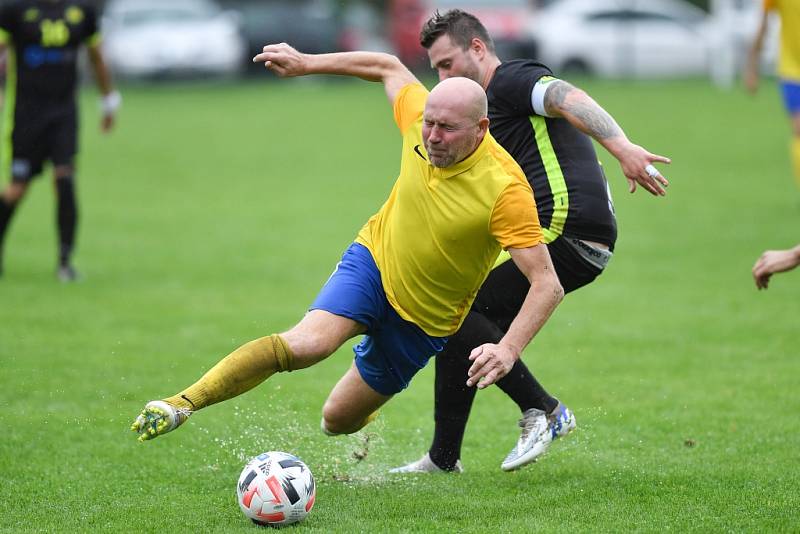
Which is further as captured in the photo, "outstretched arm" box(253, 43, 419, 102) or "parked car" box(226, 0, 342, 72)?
"parked car" box(226, 0, 342, 72)

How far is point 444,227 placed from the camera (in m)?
5.05

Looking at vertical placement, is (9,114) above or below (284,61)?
below

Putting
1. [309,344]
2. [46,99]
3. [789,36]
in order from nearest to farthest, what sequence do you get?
[309,344]
[46,99]
[789,36]

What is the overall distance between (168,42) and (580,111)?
79.9 feet

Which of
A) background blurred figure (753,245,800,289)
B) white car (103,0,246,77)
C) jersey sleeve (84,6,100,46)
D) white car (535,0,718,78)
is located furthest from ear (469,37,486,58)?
white car (103,0,246,77)

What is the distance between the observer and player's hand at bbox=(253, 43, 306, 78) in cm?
546

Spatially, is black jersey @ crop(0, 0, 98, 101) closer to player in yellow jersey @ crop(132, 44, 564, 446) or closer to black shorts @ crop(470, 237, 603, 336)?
player in yellow jersey @ crop(132, 44, 564, 446)

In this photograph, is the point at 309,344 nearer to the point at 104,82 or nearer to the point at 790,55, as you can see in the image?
the point at 104,82

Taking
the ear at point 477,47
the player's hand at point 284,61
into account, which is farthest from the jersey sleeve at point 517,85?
the player's hand at point 284,61

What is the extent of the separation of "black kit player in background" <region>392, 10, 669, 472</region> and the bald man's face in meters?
0.66

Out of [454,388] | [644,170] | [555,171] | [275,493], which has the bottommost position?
[454,388]

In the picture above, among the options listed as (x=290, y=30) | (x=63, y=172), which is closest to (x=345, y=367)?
(x=63, y=172)

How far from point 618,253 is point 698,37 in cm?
1901

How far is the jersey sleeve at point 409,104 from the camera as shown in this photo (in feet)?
17.6
